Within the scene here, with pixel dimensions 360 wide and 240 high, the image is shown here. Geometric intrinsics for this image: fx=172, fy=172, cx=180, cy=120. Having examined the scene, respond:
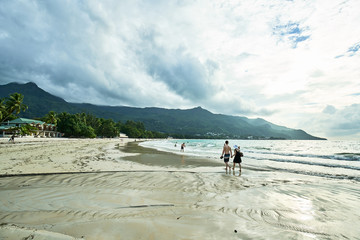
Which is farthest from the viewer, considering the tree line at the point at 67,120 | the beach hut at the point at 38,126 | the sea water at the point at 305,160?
the beach hut at the point at 38,126

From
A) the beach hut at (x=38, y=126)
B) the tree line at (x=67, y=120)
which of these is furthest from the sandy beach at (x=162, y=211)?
the beach hut at (x=38, y=126)

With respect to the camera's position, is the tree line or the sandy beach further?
the tree line

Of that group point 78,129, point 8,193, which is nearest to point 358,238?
point 8,193

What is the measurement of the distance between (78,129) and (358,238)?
9838 cm

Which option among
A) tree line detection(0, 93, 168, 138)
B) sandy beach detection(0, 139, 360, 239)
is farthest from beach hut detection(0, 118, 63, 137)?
sandy beach detection(0, 139, 360, 239)

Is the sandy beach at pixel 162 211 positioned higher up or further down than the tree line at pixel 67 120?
further down

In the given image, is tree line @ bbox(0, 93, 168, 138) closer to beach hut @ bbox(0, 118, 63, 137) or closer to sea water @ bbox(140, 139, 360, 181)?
beach hut @ bbox(0, 118, 63, 137)

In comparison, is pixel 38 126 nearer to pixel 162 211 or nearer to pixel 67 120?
pixel 67 120

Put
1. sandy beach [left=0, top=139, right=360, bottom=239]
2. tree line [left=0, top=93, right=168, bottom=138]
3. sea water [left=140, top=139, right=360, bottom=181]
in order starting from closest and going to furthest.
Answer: sandy beach [left=0, top=139, right=360, bottom=239], sea water [left=140, top=139, right=360, bottom=181], tree line [left=0, top=93, right=168, bottom=138]

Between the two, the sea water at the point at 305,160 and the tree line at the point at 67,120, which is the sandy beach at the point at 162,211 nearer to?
the sea water at the point at 305,160

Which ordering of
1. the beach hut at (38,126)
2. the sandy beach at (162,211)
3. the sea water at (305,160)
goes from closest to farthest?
the sandy beach at (162,211) → the sea water at (305,160) → the beach hut at (38,126)

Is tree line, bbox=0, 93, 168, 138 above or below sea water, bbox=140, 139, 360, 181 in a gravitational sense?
above

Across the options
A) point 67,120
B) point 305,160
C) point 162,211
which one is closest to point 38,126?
point 67,120

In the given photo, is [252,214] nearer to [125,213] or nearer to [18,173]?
[125,213]
